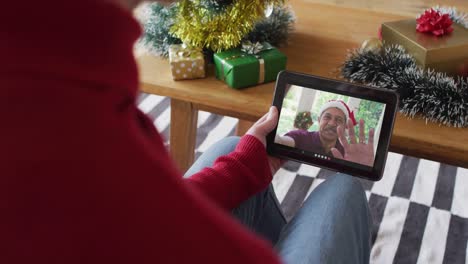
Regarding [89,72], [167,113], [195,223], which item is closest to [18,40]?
[89,72]

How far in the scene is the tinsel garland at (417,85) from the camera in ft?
2.83

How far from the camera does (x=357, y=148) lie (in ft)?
2.73

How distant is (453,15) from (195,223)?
0.93 m

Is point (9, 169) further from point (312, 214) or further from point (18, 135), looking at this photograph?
point (312, 214)

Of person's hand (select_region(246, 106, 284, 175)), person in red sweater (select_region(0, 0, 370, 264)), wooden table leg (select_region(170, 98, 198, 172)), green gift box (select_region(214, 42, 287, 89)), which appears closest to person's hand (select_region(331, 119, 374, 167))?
person's hand (select_region(246, 106, 284, 175))

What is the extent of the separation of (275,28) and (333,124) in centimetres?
32

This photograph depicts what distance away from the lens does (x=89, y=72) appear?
32cm

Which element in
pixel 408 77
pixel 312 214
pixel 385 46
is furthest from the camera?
pixel 385 46

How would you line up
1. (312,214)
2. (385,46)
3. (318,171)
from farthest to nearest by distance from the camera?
(318,171) → (385,46) → (312,214)

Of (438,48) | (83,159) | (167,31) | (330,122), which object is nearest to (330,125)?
(330,122)

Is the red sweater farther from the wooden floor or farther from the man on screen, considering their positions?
the wooden floor

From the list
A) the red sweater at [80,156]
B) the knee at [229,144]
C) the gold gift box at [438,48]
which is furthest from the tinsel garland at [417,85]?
the red sweater at [80,156]

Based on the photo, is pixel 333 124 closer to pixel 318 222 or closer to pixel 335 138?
pixel 335 138

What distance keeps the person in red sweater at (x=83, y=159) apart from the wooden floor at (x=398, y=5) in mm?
1062
